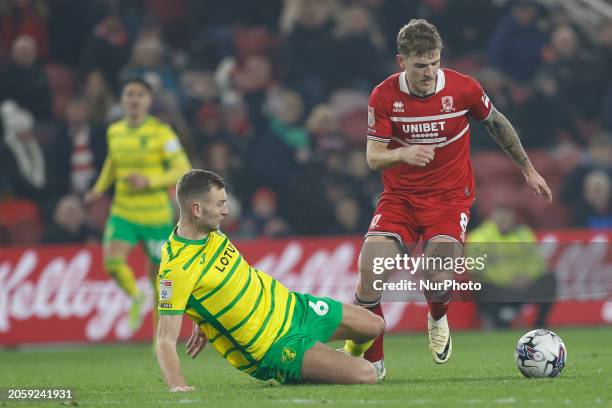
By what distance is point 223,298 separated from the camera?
7.41 meters

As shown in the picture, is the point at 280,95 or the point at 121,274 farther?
the point at 280,95

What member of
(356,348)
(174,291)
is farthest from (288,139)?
(174,291)

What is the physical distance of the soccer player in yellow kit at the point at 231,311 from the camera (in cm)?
723

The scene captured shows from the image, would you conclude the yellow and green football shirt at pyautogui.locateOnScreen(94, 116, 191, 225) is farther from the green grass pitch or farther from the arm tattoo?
the arm tattoo

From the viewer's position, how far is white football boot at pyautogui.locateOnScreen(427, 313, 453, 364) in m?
8.80

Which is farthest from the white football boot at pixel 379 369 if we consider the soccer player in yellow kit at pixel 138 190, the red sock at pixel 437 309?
the soccer player in yellow kit at pixel 138 190

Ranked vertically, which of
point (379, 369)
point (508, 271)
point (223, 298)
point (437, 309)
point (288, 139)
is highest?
point (288, 139)

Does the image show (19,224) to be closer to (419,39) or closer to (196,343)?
(196,343)

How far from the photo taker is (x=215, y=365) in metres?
10.7

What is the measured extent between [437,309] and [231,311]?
77.9 inches

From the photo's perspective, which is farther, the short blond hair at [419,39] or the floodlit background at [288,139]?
the floodlit background at [288,139]

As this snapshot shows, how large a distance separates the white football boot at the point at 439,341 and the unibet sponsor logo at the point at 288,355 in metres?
1.62

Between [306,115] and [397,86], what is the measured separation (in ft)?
27.1

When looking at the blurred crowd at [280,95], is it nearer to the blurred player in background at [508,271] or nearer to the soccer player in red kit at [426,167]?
the blurred player in background at [508,271]
